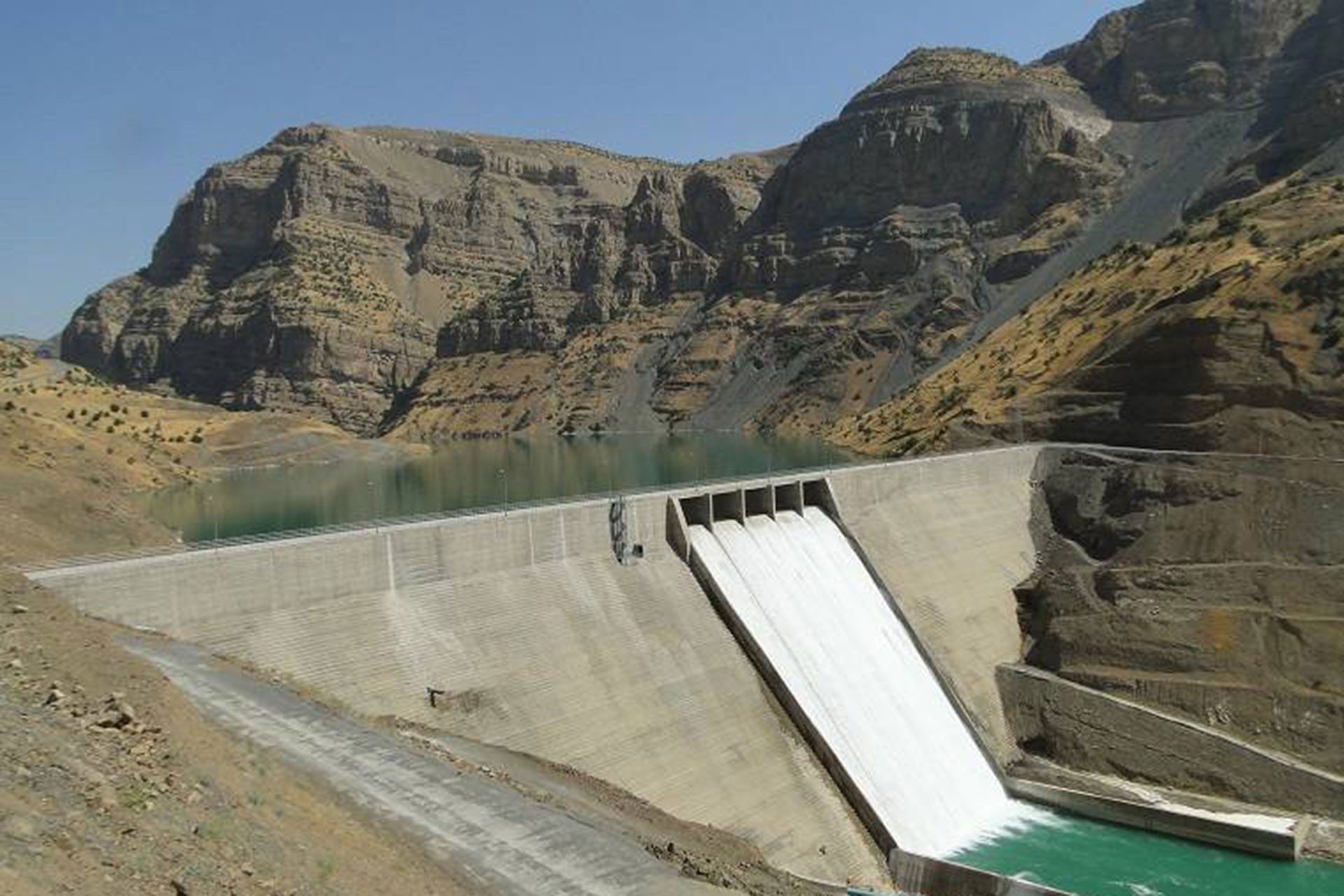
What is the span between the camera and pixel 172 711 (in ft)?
52.7

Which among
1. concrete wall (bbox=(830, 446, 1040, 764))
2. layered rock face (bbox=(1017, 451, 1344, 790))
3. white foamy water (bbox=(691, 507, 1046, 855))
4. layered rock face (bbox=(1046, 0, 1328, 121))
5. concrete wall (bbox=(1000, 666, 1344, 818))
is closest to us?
white foamy water (bbox=(691, 507, 1046, 855))

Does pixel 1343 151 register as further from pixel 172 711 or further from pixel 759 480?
pixel 172 711

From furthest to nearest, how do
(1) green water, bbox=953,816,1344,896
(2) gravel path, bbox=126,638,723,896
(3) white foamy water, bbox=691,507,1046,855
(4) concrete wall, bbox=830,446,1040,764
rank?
(4) concrete wall, bbox=830,446,1040,764 → (3) white foamy water, bbox=691,507,1046,855 → (1) green water, bbox=953,816,1344,896 → (2) gravel path, bbox=126,638,723,896

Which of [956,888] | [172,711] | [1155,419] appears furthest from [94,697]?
[1155,419]

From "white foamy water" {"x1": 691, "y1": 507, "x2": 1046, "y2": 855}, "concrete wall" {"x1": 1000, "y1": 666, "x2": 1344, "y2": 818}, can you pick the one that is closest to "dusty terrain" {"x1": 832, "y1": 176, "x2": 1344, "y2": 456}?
"concrete wall" {"x1": 1000, "y1": 666, "x2": 1344, "y2": 818}

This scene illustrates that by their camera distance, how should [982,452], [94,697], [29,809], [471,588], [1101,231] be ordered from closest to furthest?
[29,809], [94,697], [471,588], [982,452], [1101,231]

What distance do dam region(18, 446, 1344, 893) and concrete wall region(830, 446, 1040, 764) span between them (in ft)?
0.77

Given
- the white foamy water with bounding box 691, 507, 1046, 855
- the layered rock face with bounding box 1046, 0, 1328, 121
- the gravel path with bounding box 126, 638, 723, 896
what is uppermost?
the layered rock face with bounding box 1046, 0, 1328, 121

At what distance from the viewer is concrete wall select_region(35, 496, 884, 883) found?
84.2ft

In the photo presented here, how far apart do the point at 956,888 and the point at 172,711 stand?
20.5 m

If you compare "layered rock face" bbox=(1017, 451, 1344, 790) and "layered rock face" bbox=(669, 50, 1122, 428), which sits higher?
"layered rock face" bbox=(669, 50, 1122, 428)

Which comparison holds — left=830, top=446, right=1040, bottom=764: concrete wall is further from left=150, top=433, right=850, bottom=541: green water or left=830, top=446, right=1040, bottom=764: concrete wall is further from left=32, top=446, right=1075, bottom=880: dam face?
left=150, top=433, right=850, bottom=541: green water

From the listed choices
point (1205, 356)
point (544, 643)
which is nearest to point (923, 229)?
point (1205, 356)

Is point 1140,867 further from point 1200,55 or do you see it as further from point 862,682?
point 1200,55
